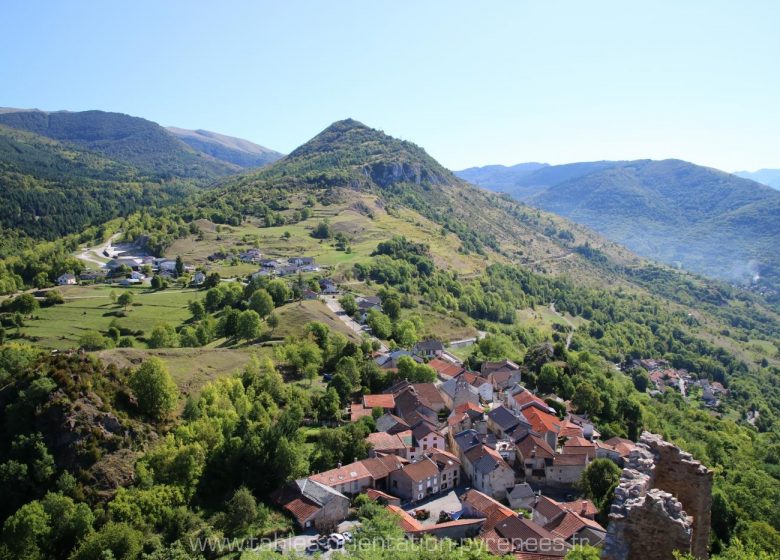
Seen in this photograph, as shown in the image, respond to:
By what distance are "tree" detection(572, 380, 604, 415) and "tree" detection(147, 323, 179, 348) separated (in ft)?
170

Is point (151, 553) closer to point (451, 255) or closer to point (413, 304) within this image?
point (413, 304)

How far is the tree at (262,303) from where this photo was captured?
77.2 metres

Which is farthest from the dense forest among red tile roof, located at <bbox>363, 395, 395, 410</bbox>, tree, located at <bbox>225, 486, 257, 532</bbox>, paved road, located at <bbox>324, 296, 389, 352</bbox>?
red tile roof, located at <bbox>363, 395, 395, 410</bbox>

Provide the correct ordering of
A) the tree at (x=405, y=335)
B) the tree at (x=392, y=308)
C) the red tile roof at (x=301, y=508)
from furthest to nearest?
the tree at (x=392, y=308) < the tree at (x=405, y=335) < the red tile roof at (x=301, y=508)

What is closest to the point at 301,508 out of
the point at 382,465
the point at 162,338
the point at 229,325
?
the point at 382,465

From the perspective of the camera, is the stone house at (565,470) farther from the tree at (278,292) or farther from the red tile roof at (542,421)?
the tree at (278,292)

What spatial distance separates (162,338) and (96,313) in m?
19.0

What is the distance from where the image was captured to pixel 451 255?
513ft

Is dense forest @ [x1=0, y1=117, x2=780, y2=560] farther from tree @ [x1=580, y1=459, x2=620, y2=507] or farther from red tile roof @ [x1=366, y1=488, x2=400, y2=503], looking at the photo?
tree @ [x1=580, y1=459, x2=620, y2=507]

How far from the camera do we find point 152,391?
142 ft

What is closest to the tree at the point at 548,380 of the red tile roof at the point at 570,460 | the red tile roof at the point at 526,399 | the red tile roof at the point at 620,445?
the red tile roof at the point at 526,399

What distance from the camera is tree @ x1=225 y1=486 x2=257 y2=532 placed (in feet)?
112

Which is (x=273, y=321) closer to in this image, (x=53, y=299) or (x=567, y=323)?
(x=53, y=299)

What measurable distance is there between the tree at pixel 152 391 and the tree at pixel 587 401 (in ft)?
152
